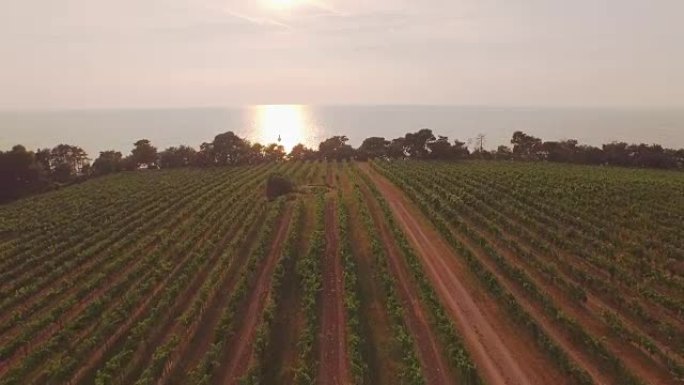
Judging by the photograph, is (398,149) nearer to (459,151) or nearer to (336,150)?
(459,151)

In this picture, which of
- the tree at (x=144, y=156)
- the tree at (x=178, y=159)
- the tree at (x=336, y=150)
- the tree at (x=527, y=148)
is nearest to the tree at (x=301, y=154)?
the tree at (x=336, y=150)

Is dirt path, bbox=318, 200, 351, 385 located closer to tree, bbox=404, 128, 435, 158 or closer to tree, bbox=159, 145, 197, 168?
tree, bbox=404, 128, 435, 158

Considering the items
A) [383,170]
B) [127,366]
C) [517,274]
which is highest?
[383,170]

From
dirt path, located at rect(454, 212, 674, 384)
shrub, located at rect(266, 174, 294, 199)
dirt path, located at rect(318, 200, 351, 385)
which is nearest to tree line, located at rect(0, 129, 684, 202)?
shrub, located at rect(266, 174, 294, 199)

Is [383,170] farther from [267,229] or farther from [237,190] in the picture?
[267,229]

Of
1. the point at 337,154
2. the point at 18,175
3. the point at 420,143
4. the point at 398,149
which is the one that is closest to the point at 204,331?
the point at 18,175

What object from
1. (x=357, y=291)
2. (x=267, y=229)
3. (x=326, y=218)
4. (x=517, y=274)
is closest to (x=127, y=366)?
(x=357, y=291)
